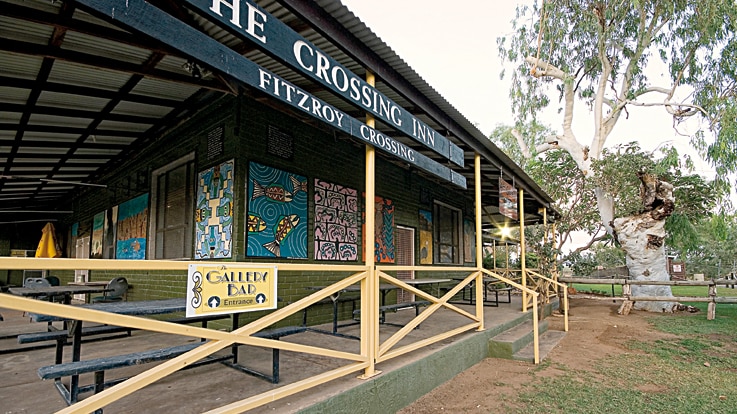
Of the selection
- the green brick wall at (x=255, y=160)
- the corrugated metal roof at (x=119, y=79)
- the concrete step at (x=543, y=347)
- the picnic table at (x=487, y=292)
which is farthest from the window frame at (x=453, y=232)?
the concrete step at (x=543, y=347)

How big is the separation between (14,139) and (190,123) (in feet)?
8.06

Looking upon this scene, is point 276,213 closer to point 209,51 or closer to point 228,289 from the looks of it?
point 228,289

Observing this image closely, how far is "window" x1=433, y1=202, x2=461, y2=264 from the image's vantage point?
995 cm

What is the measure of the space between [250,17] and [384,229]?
18.4ft

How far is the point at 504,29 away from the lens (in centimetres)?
1739

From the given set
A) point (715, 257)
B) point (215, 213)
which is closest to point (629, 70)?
point (215, 213)

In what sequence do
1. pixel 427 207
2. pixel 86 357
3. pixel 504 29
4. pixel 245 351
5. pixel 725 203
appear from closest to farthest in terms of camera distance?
pixel 86 357
pixel 245 351
pixel 427 207
pixel 725 203
pixel 504 29

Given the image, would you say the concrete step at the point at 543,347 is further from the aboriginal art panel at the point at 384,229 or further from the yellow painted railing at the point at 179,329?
the aboriginal art panel at the point at 384,229

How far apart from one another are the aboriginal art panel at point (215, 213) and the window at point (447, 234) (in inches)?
223

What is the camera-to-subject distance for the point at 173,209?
631cm

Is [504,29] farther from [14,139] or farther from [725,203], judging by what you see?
[14,139]

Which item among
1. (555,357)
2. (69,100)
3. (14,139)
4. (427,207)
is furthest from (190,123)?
(555,357)

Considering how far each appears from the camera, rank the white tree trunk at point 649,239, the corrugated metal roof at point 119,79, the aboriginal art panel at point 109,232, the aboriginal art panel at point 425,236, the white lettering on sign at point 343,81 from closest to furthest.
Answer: the white lettering on sign at point 343,81 < the corrugated metal roof at point 119,79 < the aboriginal art panel at point 109,232 < the aboriginal art panel at point 425,236 < the white tree trunk at point 649,239

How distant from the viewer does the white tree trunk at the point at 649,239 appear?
38.8 feet
